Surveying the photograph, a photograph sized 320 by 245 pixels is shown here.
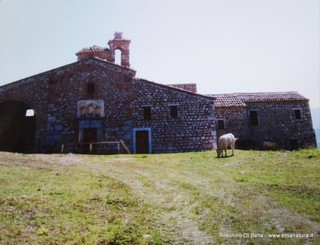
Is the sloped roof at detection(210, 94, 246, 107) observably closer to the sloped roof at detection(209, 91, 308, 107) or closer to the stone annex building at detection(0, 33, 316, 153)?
the sloped roof at detection(209, 91, 308, 107)

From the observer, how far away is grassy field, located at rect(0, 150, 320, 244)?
4277 millimetres

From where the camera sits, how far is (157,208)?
570 cm

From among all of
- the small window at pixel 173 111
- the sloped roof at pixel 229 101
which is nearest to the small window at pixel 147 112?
the small window at pixel 173 111

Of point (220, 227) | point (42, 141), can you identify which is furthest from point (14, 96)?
point (220, 227)

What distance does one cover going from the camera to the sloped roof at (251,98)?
25.4 m

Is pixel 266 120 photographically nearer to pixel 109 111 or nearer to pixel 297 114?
pixel 297 114

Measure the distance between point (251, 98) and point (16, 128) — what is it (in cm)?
2310

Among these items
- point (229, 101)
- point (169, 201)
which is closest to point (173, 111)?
point (229, 101)

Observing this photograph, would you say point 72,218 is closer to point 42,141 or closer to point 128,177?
point 128,177

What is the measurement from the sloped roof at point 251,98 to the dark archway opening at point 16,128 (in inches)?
720

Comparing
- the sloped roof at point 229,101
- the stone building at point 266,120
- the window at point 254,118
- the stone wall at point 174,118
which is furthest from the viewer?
the window at point 254,118

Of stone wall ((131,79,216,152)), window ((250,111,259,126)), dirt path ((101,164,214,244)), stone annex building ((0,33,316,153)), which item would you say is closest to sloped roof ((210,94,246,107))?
window ((250,111,259,126))

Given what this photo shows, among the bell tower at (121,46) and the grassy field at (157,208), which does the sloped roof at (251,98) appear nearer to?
the bell tower at (121,46)

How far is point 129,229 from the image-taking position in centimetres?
460
